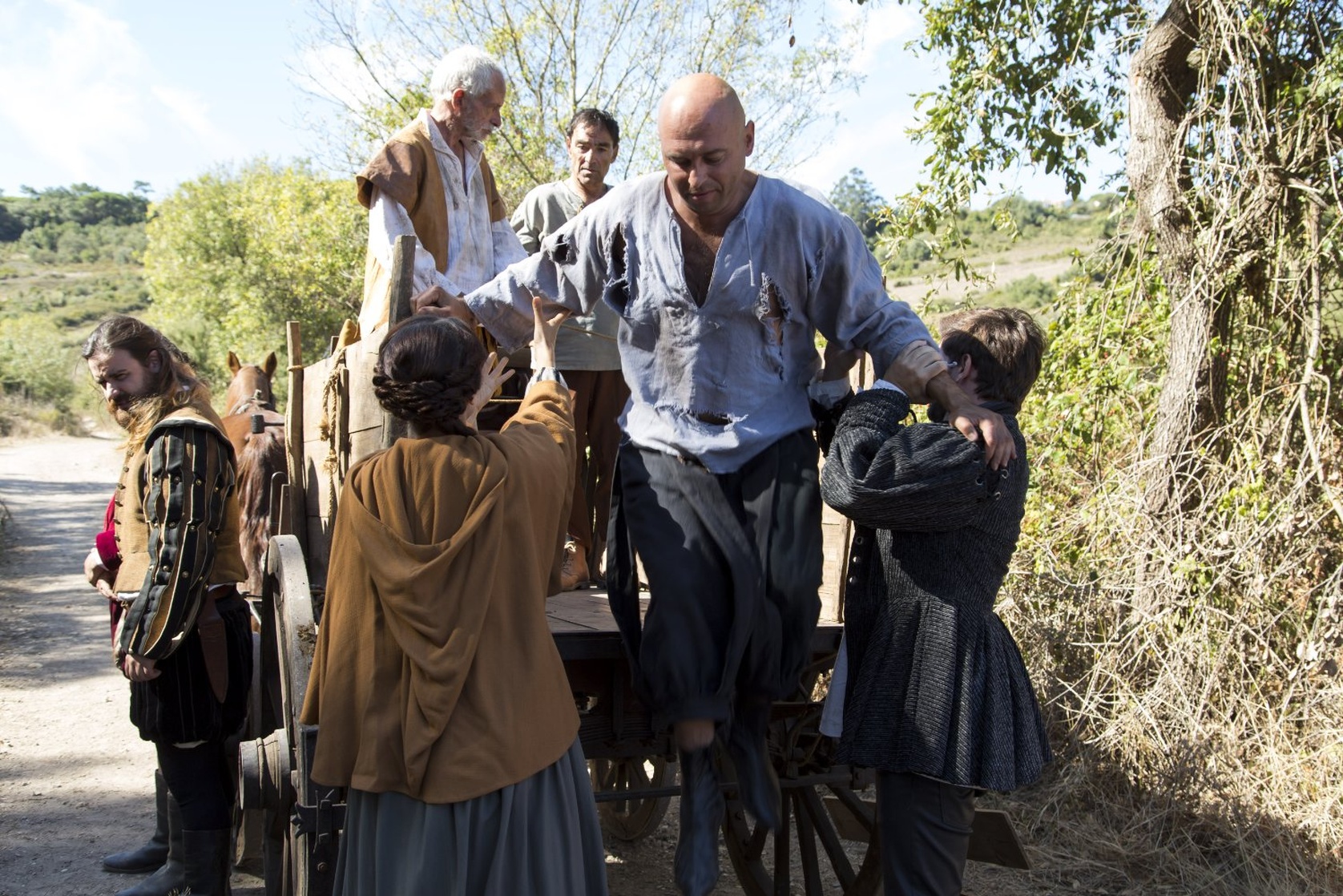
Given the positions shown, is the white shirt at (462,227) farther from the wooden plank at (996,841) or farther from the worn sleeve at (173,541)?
the wooden plank at (996,841)

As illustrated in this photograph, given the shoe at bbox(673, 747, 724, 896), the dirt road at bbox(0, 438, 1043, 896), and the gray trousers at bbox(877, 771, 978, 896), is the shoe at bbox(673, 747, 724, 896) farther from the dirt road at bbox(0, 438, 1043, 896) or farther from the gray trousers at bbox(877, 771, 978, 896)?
the dirt road at bbox(0, 438, 1043, 896)

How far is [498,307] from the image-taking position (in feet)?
10.3

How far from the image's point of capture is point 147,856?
4543 mm

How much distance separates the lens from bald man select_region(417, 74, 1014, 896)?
2.64 m

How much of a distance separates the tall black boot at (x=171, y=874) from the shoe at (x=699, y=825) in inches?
84.9

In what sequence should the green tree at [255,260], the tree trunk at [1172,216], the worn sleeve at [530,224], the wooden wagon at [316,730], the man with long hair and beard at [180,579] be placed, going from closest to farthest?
the wooden wagon at [316,730] < the man with long hair and beard at [180,579] < the worn sleeve at [530,224] < the tree trunk at [1172,216] < the green tree at [255,260]

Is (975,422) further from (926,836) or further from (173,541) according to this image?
(173,541)

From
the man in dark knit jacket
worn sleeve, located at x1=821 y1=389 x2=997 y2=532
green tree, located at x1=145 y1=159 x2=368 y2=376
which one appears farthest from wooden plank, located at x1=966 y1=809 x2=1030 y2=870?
green tree, located at x1=145 y1=159 x2=368 y2=376

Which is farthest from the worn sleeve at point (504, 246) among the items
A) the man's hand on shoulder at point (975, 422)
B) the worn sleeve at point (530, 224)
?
the man's hand on shoulder at point (975, 422)

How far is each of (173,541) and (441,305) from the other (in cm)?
103

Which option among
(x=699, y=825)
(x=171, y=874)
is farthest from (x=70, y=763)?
(x=699, y=825)

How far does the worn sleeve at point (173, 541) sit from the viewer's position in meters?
3.34

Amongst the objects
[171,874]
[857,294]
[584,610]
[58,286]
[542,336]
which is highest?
[58,286]

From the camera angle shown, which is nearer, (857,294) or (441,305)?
(857,294)
